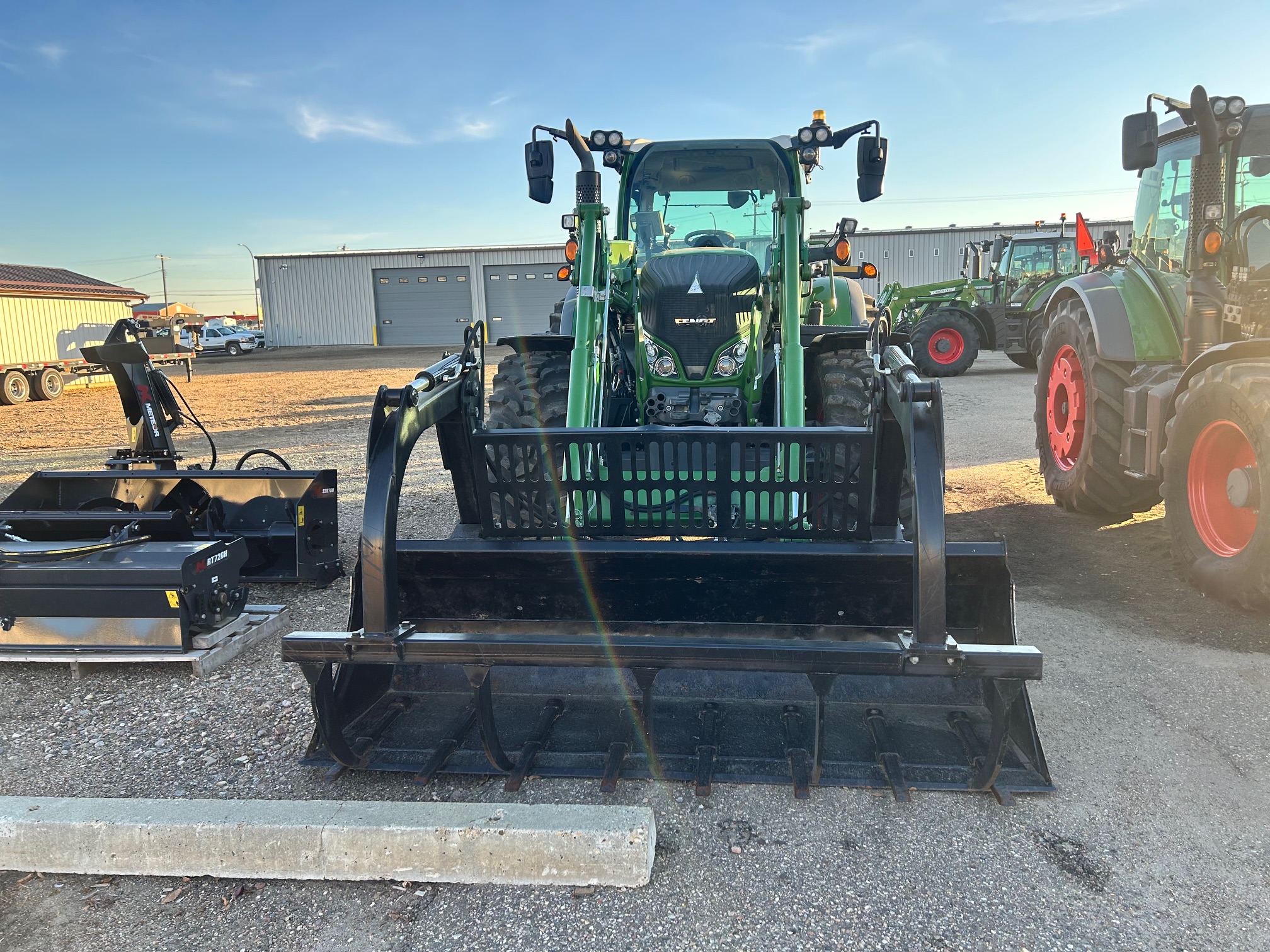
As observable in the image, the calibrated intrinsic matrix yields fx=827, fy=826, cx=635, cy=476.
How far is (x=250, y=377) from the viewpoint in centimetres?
2359

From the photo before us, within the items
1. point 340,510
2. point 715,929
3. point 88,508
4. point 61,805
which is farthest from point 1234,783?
point 340,510

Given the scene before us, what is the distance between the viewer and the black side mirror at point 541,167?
478 centimetres

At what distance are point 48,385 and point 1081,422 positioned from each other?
70.5 ft

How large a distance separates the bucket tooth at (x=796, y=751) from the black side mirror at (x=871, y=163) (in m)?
3.21

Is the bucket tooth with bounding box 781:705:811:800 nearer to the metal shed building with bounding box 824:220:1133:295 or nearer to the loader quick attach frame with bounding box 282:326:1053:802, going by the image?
the loader quick attach frame with bounding box 282:326:1053:802

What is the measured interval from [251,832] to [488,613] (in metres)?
1.09

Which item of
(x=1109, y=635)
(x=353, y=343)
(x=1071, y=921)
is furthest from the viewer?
(x=353, y=343)

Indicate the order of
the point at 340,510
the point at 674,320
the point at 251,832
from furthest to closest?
1. the point at 340,510
2. the point at 674,320
3. the point at 251,832

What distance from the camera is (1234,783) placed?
2732 mm

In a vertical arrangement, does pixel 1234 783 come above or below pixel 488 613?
below

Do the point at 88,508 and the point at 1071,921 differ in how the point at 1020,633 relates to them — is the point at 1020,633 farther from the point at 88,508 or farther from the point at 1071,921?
the point at 88,508

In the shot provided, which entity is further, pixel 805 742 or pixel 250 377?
pixel 250 377

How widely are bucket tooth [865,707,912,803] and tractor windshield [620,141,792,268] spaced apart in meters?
3.33

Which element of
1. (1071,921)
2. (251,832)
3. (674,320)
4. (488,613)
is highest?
(674,320)
